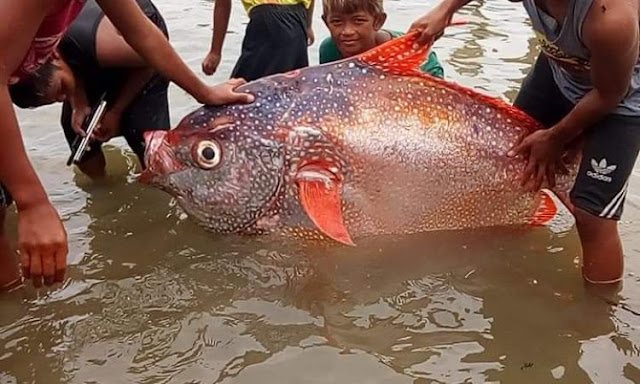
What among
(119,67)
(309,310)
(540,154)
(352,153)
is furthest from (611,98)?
(119,67)

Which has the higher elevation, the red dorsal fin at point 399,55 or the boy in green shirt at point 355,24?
the red dorsal fin at point 399,55

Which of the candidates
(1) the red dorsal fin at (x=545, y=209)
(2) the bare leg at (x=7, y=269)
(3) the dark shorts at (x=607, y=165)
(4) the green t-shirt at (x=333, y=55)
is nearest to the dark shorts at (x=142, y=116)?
(4) the green t-shirt at (x=333, y=55)

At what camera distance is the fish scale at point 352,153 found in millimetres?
3682

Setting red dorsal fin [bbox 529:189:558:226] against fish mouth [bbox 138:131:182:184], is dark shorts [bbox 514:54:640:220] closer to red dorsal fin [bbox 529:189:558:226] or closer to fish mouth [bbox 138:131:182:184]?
red dorsal fin [bbox 529:189:558:226]

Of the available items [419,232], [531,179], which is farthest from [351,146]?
[531,179]

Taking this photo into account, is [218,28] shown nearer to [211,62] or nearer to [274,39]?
[211,62]

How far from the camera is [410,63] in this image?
3.81m

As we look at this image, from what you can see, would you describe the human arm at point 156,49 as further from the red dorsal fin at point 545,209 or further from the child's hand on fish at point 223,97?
the red dorsal fin at point 545,209

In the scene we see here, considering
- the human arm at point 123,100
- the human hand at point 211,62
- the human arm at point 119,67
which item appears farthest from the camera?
the human hand at point 211,62

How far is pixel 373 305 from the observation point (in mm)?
3508

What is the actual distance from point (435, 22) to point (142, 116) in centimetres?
162

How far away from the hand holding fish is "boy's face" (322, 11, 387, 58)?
134cm

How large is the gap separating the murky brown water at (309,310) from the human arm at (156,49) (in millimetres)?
651

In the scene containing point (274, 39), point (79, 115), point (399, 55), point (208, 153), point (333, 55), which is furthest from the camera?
point (333, 55)
